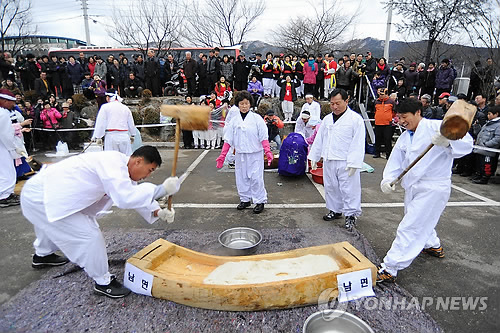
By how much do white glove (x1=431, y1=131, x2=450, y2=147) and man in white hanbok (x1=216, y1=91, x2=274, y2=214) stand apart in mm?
2582

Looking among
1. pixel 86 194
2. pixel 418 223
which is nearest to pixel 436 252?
pixel 418 223

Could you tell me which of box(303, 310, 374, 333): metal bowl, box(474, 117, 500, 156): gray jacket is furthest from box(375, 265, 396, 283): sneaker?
box(474, 117, 500, 156): gray jacket

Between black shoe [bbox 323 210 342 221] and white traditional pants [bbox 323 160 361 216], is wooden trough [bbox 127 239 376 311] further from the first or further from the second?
black shoe [bbox 323 210 342 221]

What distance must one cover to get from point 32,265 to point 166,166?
4.71 m

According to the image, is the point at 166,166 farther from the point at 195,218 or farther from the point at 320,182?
the point at 320,182

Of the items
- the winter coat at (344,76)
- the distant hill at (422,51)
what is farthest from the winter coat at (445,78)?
the winter coat at (344,76)

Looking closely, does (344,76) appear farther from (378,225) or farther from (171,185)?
(171,185)

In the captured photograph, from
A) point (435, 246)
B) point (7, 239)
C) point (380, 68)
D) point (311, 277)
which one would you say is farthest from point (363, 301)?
point (380, 68)

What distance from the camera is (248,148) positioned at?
506cm

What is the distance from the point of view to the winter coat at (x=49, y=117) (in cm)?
1009

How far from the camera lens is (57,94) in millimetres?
13398

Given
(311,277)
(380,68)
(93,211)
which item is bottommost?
(311,277)

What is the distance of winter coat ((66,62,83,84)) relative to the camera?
41.5 ft

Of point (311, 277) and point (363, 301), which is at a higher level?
point (311, 277)
